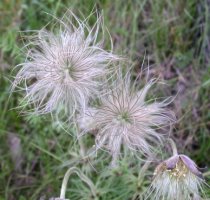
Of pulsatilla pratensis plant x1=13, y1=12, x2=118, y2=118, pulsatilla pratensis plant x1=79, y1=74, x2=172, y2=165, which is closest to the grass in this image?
pulsatilla pratensis plant x1=79, y1=74, x2=172, y2=165

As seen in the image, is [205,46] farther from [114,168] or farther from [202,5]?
[114,168]

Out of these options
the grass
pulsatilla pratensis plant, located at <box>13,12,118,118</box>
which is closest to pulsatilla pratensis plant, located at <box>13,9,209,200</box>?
pulsatilla pratensis plant, located at <box>13,12,118,118</box>

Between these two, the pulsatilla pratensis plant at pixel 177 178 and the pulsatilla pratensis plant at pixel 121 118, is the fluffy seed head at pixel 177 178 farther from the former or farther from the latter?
the pulsatilla pratensis plant at pixel 121 118

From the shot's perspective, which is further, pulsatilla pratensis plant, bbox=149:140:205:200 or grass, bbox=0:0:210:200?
grass, bbox=0:0:210:200

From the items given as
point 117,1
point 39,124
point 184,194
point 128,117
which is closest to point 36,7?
point 117,1

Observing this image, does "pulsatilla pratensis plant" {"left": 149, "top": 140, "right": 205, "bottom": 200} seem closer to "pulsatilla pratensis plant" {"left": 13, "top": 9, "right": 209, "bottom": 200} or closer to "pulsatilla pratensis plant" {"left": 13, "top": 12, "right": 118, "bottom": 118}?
"pulsatilla pratensis plant" {"left": 13, "top": 9, "right": 209, "bottom": 200}

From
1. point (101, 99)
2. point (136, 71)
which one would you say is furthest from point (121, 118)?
point (136, 71)

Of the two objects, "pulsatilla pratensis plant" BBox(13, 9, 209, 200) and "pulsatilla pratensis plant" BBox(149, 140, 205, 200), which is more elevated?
"pulsatilla pratensis plant" BBox(13, 9, 209, 200)
